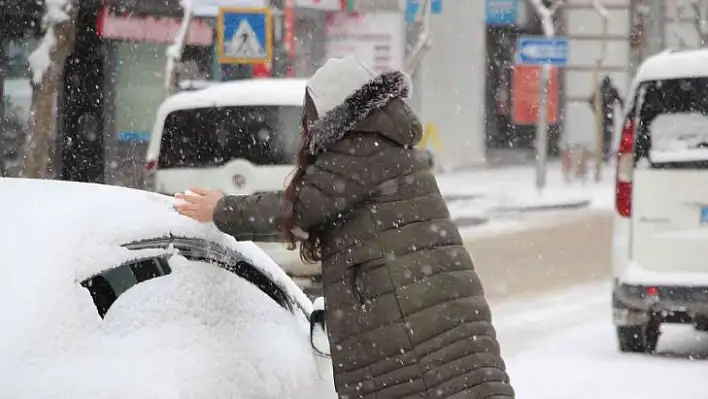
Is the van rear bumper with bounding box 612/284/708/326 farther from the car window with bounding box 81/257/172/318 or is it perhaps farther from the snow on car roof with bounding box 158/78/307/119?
the car window with bounding box 81/257/172/318

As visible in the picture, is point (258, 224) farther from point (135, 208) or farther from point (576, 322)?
point (576, 322)

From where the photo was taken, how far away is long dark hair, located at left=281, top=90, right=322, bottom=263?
3.63 m

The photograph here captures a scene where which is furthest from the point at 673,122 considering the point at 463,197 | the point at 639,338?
the point at 463,197

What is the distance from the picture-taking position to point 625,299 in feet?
28.8

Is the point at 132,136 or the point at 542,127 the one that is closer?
the point at 132,136

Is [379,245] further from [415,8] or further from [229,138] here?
[415,8]

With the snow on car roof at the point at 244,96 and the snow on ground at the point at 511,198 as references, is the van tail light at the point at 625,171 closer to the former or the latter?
the snow on car roof at the point at 244,96

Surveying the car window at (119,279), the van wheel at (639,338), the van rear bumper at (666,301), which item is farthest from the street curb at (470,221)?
the car window at (119,279)

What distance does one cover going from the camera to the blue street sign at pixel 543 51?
25656 mm

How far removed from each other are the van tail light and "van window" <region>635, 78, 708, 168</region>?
0.26 ft

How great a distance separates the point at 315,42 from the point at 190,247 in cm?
2742

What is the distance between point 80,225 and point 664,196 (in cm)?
597

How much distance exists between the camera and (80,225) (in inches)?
128

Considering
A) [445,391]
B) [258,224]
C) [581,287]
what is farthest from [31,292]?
[581,287]
